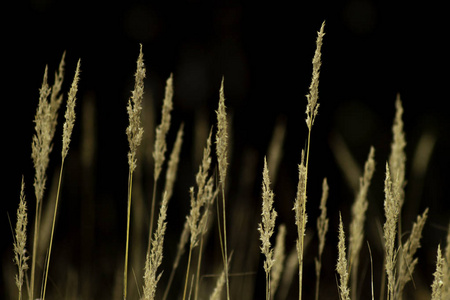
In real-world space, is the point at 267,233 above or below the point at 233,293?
above

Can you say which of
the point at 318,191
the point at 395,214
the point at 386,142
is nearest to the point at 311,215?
the point at 318,191

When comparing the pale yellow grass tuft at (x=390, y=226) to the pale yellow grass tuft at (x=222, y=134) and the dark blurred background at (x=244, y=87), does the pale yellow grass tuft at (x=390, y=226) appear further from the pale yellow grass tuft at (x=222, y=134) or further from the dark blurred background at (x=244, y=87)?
the dark blurred background at (x=244, y=87)

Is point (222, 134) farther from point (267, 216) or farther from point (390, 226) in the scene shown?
point (390, 226)

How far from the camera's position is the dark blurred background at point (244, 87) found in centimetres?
357

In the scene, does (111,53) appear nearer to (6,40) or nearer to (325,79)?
(6,40)

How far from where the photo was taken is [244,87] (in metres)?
4.27

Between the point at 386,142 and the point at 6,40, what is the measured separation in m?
3.01

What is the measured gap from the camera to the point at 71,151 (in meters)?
3.49

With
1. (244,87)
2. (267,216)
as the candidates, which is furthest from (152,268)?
(244,87)

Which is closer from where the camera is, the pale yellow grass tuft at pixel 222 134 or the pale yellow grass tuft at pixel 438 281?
the pale yellow grass tuft at pixel 438 281

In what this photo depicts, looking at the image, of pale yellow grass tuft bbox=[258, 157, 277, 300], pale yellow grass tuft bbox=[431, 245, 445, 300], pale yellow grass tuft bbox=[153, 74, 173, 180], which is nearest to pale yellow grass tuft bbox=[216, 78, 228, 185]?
pale yellow grass tuft bbox=[258, 157, 277, 300]

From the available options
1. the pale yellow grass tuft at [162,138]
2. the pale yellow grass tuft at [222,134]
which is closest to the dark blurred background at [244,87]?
the pale yellow grass tuft at [162,138]

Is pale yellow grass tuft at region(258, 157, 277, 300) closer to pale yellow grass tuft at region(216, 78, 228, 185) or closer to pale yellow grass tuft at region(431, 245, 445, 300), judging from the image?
pale yellow grass tuft at region(216, 78, 228, 185)

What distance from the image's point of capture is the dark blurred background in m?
3.57
